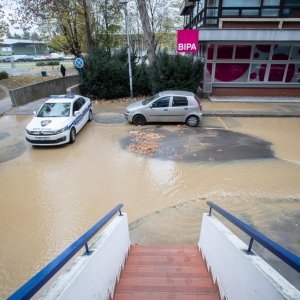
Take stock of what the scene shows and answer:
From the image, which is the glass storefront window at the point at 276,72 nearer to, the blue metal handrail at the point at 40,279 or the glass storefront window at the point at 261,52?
the glass storefront window at the point at 261,52

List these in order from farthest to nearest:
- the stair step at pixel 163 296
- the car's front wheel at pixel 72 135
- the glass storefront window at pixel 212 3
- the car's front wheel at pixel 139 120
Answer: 1. the glass storefront window at pixel 212 3
2. the car's front wheel at pixel 139 120
3. the car's front wheel at pixel 72 135
4. the stair step at pixel 163 296

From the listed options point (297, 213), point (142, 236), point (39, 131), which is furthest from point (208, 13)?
point (142, 236)

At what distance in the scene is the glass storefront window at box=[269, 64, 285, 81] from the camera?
16.8 m

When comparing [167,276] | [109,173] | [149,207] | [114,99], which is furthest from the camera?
[114,99]

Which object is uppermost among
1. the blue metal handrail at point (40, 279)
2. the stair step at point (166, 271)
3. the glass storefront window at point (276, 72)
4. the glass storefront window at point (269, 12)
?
the glass storefront window at point (269, 12)

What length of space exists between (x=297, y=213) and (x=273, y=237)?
4.35ft

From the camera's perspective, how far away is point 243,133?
11180mm

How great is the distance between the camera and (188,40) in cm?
1459

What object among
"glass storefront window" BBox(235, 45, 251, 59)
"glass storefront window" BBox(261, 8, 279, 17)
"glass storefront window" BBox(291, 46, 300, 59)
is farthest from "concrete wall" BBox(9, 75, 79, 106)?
"glass storefront window" BBox(291, 46, 300, 59)

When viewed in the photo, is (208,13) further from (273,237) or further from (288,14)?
(273,237)

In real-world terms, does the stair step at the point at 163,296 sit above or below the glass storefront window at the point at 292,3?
below

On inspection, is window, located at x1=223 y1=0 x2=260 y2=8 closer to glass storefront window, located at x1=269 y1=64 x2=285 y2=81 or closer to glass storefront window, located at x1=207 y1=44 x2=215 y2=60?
glass storefront window, located at x1=207 y1=44 x2=215 y2=60

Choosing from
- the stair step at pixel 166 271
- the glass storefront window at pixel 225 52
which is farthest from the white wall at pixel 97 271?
the glass storefront window at pixel 225 52

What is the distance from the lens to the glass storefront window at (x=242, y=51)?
16297 millimetres
